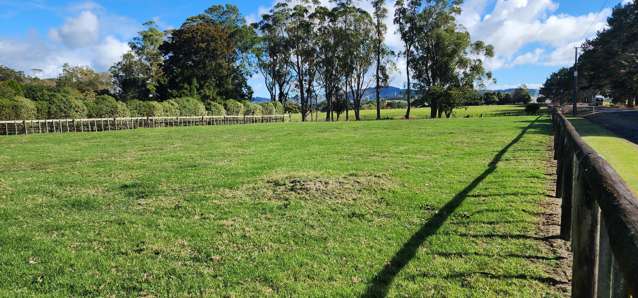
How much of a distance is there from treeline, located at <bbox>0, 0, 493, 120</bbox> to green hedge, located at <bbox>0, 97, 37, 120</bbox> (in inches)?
692

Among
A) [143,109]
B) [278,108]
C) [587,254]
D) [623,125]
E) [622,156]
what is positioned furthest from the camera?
[278,108]

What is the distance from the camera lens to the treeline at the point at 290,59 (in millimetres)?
52281

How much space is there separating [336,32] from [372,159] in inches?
1891

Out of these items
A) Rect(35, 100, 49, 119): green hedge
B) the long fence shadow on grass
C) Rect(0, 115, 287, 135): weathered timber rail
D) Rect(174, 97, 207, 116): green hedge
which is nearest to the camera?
the long fence shadow on grass

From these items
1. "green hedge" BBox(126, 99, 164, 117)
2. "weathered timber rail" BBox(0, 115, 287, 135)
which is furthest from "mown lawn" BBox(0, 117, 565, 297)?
"green hedge" BBox(126, 99, 164, 117)

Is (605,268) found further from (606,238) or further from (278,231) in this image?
(278,231)

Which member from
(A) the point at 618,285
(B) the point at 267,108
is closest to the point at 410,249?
(A) the point at 618,285

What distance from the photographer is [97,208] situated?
6.60 metres

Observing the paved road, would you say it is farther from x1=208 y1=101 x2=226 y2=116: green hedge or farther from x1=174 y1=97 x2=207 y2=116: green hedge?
x1=208 y1=101 x2=226 y2=116: green hedge

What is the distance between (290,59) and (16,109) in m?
40.0

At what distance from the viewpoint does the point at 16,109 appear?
27.2 meters

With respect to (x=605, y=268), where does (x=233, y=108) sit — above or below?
above

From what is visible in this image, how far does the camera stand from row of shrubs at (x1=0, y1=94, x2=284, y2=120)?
2738 centimetres

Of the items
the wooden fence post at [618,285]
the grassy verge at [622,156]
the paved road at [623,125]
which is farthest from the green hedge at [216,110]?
the wooden fence post at [618,285]
